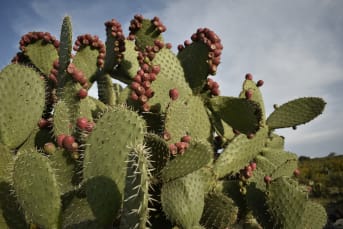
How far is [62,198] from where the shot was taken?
1.48 metres

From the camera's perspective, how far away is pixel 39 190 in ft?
4.56

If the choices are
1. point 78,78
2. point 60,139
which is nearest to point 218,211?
point 60,139

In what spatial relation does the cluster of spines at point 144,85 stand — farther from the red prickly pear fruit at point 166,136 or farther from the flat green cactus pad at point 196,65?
the flat green cactus pad at point 196,65

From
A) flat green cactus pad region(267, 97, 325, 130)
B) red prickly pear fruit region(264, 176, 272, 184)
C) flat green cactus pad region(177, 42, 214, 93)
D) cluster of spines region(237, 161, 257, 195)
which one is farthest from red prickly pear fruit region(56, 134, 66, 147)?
flat green cactus pad region(267, 97, 325, 130)

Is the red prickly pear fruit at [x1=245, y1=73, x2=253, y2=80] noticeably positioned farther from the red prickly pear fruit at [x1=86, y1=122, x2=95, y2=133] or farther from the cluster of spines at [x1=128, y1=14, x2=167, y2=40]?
the red prickly pear fruit at [x1=86, y1=122, x2=95, y2=133]

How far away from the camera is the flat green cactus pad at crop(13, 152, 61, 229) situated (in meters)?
1.37

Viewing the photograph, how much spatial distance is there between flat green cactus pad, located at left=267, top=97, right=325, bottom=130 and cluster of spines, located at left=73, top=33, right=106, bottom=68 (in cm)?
123

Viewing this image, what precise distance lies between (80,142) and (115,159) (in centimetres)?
35

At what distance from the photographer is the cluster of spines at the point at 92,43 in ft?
7.13

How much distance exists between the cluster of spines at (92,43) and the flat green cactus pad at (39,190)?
0.92 m

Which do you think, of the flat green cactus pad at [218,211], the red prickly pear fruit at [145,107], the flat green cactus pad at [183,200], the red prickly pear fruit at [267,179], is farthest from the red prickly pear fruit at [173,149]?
the red prickly pear fruit at [267,179]

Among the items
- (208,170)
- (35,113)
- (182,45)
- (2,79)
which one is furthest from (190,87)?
(2,79)

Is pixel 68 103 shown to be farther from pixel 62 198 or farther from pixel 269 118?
pixel 269 118

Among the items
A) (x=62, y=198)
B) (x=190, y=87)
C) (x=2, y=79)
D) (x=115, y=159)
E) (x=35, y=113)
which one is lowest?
(x=62, y=198)
